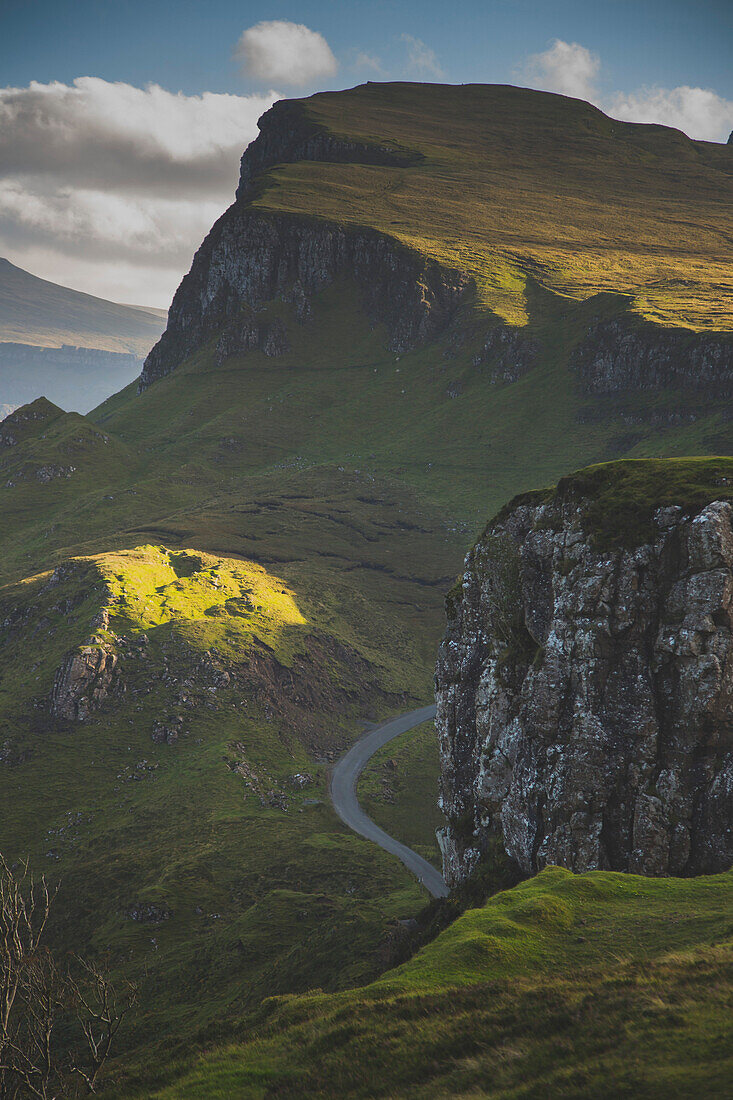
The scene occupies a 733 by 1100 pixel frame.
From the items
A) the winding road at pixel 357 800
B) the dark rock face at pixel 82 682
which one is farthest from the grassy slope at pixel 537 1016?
the dark rock face at pixel 82 682

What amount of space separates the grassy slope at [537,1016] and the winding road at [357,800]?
61.7 metres

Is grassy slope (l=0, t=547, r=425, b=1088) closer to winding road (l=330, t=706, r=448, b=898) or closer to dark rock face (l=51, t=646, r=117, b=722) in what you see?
dark rock face (l=51, t=646, r=117, b=722)

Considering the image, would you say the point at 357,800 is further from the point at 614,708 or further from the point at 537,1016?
the point at 537,1016

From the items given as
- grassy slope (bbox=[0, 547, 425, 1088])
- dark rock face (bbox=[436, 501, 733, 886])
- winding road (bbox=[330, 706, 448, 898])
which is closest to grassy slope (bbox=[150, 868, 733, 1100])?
grassy slope (bbox=[0, 547, 425, 1088])

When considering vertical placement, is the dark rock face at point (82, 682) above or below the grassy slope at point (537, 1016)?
below

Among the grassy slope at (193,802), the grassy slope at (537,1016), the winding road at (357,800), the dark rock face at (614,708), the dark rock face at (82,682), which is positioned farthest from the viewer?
the dark rock face at (82,682)

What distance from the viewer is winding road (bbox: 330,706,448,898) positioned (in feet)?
359

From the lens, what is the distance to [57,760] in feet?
462

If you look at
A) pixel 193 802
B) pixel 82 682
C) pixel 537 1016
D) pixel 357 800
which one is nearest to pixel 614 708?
pixel 537 1016

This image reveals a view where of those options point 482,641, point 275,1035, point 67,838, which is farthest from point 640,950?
point 67,838

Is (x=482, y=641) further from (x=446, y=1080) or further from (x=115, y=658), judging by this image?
(x=115, y=658)

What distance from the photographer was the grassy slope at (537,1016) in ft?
81.1

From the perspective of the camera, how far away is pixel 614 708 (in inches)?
2272

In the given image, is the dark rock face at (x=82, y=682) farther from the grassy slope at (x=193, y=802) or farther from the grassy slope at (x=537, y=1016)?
the grassy slope at (x=537, y=1016)
